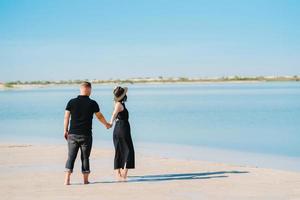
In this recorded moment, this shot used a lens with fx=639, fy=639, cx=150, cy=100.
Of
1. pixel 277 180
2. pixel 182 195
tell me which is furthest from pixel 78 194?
pixel 277 180

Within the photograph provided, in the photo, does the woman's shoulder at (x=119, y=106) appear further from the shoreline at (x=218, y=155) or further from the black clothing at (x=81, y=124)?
the shoreline at (x=218, y=155)

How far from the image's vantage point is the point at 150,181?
10766 mm

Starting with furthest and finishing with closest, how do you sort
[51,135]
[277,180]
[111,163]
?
[51,135] < [111,163] < [277,180]

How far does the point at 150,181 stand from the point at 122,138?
887 millimetres

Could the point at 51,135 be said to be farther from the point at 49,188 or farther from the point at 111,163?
the point at 49,188

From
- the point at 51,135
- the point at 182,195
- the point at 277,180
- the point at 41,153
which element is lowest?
the point at 182,195

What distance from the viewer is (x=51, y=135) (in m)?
23.2

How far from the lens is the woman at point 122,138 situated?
10.9 m

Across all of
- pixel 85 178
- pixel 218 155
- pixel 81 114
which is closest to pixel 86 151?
pixel 85 178

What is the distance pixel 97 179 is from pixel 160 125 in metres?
16.9

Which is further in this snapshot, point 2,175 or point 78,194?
point 2,175

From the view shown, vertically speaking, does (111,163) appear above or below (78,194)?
above

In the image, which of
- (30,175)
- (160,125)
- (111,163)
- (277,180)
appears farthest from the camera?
(160,125)

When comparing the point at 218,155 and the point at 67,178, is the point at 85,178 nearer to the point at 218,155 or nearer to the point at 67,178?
the point at 67,178
